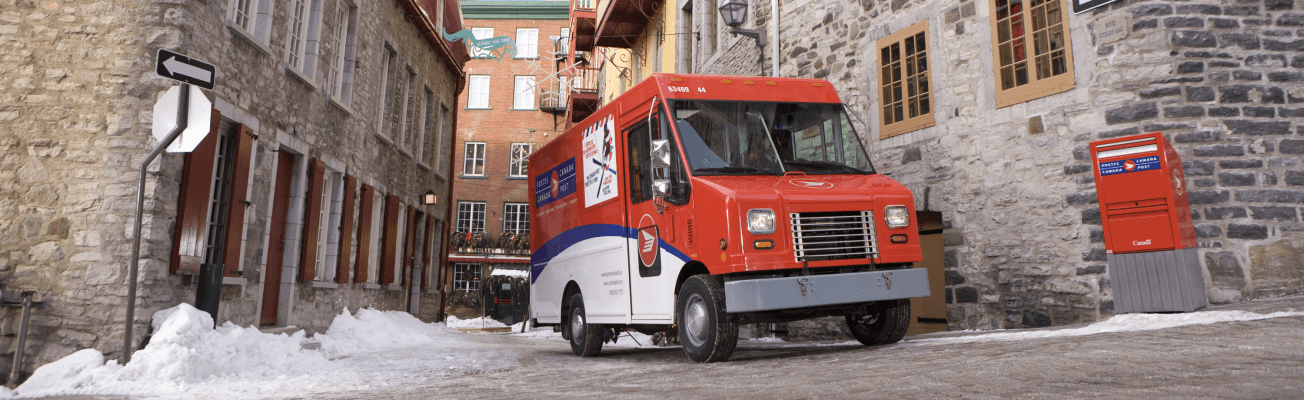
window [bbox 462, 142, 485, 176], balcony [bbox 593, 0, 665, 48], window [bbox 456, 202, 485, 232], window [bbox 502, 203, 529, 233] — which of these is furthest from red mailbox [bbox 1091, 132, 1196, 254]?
window [bbox 462, 142, 485, 176]

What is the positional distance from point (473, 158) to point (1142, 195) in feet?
91.2

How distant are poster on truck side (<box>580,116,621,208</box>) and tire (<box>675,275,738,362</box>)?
1.58m

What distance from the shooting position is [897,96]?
34.7ft

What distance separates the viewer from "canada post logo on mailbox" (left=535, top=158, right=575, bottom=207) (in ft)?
30.2

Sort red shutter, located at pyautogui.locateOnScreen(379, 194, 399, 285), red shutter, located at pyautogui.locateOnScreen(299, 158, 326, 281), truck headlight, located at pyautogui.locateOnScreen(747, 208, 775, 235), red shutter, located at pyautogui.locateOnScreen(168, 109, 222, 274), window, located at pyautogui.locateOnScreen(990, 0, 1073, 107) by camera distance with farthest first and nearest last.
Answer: red shutter, located at pyautogui.locateOnScreen(379, 194, 399, 285)
red shutter, located at pyautogui.locateOnScreen(299, 158, 326, 281)
window, located at pyautogui.locateOnScreen(990, 0, 1073, 107)
red shutter, located at pyautogui.locateOnScreen(168, 109, 222, 274)
truck headlight, located at pyautogui.locateOnScreen(747, 208, 775, 235)

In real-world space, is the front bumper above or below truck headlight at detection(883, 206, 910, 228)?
below

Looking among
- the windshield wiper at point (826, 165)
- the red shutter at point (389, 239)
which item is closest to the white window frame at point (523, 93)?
the red shutter at point (389, 239)

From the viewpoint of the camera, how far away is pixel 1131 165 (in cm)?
716

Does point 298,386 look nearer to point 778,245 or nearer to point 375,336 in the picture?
point 778,245

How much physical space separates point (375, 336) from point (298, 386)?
6.06 meters

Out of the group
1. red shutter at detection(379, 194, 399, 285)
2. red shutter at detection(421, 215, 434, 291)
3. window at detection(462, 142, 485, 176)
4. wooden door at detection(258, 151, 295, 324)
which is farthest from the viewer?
window at detection(462, 142, 485, 176)

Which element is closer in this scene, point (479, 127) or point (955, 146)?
point (955, 146)

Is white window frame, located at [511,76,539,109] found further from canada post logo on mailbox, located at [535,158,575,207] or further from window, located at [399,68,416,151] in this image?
canada post logo on mailbox, located at [535,158,575,207]

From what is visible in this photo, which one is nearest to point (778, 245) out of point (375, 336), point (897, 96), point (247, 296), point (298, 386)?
point (298, 386)
